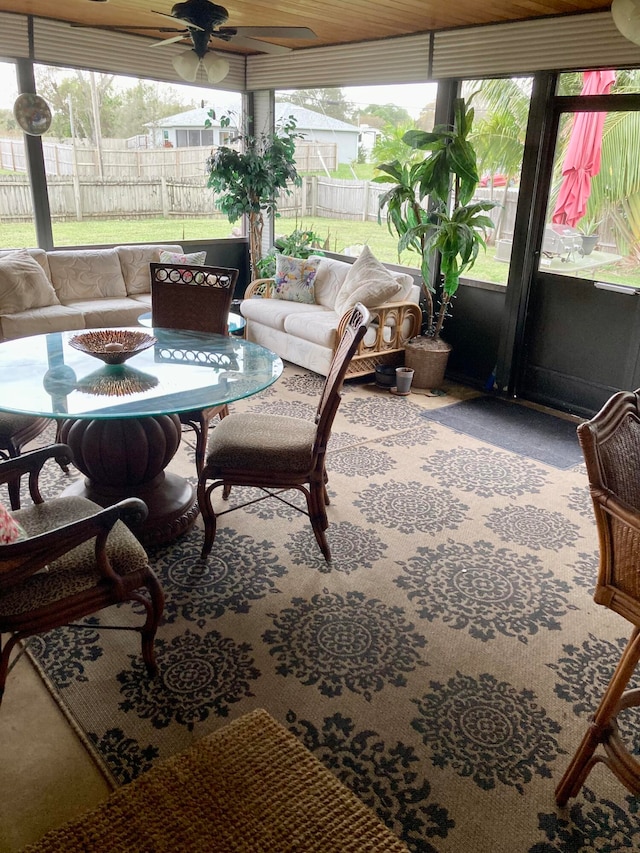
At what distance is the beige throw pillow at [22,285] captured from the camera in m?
4.88

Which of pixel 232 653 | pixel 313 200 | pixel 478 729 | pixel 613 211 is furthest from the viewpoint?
pixel 313 200

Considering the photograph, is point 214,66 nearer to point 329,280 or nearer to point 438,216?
point 438,216

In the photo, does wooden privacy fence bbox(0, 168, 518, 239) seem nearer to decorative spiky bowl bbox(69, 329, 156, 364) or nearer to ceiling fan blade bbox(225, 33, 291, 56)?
ceiling fan blade bbox(225, 33, 291, 56)

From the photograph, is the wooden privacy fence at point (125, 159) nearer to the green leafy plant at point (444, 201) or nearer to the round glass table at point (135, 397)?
the green leafy plant at point (444, 201)

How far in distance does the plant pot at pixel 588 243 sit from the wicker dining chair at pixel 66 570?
359cm

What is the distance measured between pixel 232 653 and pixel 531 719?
971 millimetres

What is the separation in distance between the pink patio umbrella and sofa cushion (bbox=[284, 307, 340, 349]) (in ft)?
5.54

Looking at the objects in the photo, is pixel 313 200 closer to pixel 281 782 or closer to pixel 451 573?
pixel 451 573

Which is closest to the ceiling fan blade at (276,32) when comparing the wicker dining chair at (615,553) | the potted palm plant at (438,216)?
the potted palm plant at (438,216)

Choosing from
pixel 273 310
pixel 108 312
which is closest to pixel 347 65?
pixel 273 310

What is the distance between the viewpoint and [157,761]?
1.82 meters

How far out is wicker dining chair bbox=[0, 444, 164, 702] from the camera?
66.7 inches

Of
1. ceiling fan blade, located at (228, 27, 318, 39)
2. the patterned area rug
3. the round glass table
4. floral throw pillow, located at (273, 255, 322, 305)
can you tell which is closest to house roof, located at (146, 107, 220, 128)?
floral throw pillow, located at (273, 255, 322, 305)

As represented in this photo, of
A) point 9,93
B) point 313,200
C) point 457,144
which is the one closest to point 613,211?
point 457,144
